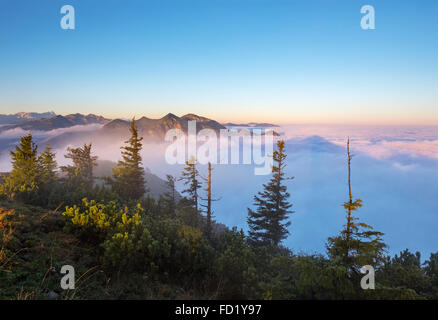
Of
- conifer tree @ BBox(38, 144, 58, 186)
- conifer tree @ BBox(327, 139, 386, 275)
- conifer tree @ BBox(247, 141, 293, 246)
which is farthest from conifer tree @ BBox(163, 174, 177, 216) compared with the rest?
conifer tree @ BBox(327, 139, 386, 275)

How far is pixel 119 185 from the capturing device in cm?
2514

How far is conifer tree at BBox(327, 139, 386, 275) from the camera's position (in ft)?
16.3

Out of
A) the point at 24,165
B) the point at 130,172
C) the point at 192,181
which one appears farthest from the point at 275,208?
the point at 24,165

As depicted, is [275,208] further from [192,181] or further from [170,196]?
[170,196]

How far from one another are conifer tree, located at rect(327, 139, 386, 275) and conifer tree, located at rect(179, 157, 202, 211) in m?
18.4

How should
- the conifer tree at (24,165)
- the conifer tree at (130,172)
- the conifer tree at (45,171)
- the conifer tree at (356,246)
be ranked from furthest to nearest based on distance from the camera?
the conifer tree at (130,172) < the conifer tree at (45,171) < the conifer tree at (24,165) < the conifer tree at (356,246)

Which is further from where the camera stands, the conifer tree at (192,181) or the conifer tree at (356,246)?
the conifer tree at (192,181)

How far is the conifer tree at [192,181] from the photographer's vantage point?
23016mm

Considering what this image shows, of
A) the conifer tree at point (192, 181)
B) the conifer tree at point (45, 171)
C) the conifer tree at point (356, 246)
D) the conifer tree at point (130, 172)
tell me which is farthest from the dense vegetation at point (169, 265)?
the conifer tree at point (130, 172)

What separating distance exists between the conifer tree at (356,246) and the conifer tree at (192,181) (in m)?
18.4

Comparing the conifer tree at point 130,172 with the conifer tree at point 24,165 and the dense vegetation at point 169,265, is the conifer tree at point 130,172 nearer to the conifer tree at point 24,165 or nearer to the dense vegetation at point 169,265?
the conifer tree at point 24,165

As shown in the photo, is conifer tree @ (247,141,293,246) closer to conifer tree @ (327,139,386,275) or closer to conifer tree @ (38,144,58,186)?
conifer tree @ (327,139,386,275)

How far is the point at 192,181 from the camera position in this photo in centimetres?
2366
